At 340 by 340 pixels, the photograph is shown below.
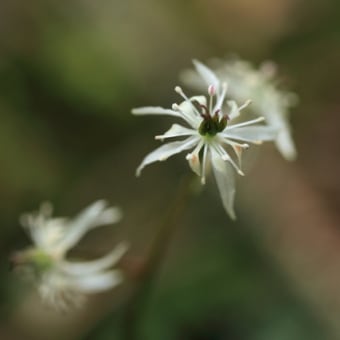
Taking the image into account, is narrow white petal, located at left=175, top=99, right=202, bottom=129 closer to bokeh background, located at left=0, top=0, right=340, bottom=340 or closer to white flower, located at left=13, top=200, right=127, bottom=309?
white flower, located at left=13, top=200, right=127, bottom=309

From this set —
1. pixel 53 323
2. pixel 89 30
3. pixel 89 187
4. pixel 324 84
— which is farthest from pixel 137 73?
pixel 53 323

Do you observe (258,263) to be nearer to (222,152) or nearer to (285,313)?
(285,313)

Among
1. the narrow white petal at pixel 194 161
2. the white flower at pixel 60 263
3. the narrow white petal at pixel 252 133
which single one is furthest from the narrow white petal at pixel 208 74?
the white flower at pixel 60 263

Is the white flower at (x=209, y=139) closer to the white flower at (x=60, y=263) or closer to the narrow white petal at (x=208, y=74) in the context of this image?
the narrow white petal at (x=208, y=74)

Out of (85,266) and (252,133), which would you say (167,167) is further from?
(252,133)

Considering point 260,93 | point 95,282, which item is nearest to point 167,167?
point 260,93

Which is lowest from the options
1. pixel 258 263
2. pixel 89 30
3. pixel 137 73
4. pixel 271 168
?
pixel 258 263
